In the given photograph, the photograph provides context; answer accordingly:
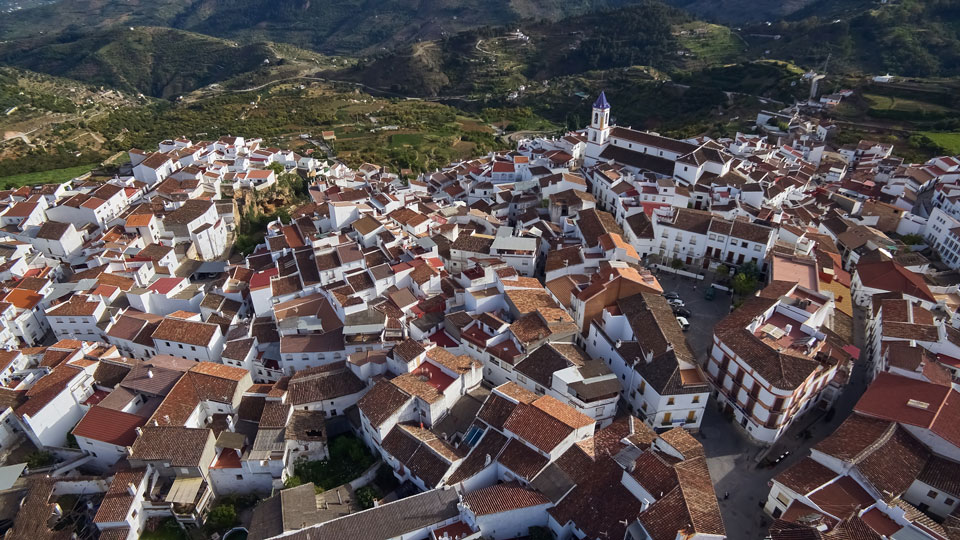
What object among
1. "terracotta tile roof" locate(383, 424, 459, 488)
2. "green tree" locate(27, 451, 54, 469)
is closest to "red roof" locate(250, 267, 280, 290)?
"green tree" locate(27, 451, 54, 469)

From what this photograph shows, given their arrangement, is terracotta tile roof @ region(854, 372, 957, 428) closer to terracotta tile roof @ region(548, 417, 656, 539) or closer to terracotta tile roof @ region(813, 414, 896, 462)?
terracotta tile roof @ region(813, 414, 896, 462)

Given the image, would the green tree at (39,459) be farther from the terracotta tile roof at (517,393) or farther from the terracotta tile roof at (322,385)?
the terracotta tile roof at (517,393)

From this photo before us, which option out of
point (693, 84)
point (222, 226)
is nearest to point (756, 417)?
point (222, 226)

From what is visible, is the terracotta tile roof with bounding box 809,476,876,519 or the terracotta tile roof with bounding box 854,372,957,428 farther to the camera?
the terracotta tile roof with bounding box 854,372,957,428

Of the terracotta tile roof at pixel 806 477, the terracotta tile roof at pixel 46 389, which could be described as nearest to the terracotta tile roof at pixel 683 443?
the terracotta tile roof at pixel 806 477

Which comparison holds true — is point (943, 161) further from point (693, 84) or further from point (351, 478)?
point (351, 478)

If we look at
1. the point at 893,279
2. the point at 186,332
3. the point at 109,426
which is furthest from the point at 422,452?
the point at 893,279
